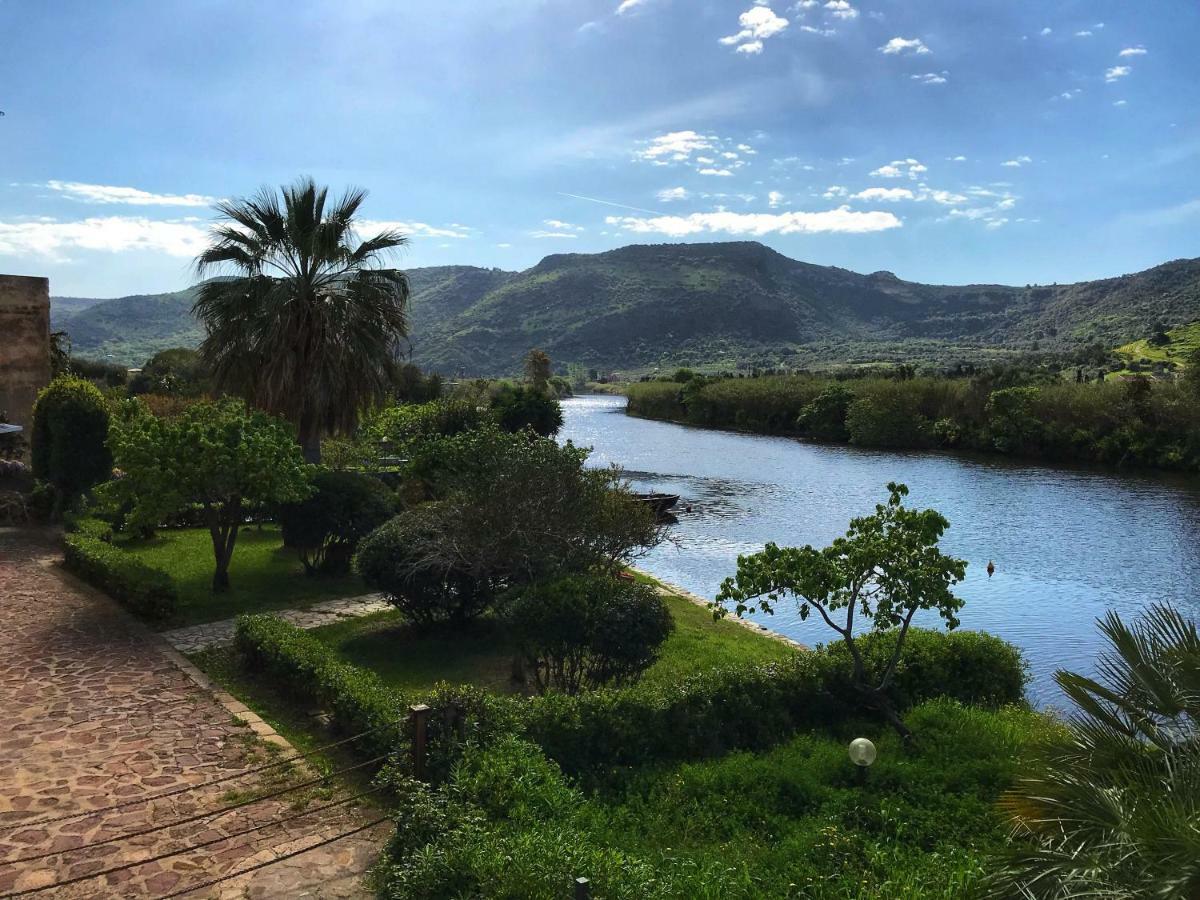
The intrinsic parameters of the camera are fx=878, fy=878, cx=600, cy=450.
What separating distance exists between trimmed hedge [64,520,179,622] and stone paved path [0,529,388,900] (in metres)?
0.66

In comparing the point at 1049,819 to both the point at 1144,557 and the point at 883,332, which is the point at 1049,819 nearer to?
the point at 1144,557

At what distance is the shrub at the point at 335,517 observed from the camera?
1466cm

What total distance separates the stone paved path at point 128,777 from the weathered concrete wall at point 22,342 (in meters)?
14.4

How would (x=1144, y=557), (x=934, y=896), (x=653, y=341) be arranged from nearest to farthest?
(x=934, y=896) < (x=1144, y=557) < (x=653, y=341)

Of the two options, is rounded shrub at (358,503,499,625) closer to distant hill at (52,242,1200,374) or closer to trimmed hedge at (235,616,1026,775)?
trimmed hedge at (235,616,1026,775)

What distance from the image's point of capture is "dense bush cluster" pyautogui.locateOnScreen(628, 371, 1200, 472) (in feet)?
142

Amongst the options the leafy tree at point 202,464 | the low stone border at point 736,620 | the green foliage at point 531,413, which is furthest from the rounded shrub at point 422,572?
the green foliage at point 531,413

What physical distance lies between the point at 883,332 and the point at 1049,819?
603 feet

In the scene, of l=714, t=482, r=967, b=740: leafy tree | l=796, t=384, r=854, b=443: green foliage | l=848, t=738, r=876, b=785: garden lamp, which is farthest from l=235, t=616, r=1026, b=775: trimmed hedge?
l=796, t=384, r=854, b=443: green foliage

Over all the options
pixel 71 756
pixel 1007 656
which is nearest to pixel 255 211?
pixel 71 756

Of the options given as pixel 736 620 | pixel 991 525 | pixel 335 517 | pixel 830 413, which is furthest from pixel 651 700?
pixel 830 413

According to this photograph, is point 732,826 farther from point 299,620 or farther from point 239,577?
point 239,577

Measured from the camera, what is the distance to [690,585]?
19.3 meters

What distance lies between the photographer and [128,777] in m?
7.27
